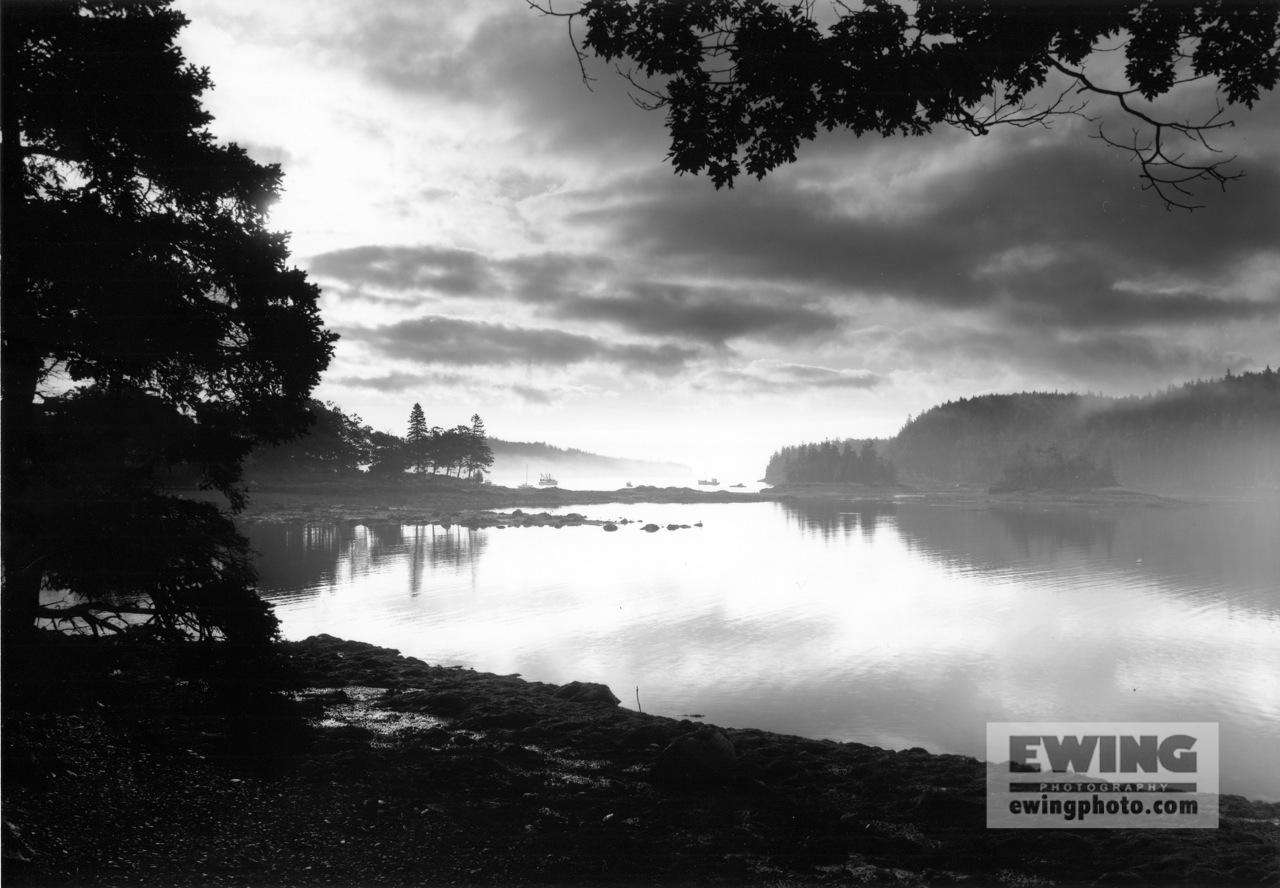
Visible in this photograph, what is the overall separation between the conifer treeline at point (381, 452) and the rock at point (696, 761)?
83.0m

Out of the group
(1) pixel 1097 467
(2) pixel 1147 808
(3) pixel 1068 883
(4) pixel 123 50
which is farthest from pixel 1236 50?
(1) pixel 1097 467

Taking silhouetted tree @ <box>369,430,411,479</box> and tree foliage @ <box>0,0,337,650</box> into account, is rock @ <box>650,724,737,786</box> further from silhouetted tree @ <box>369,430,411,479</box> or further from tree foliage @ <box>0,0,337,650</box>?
silhouetted tree @ <box>369,430,411,479</box>

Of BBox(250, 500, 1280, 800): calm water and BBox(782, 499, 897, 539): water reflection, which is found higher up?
BBox(250, 500, 1280, 800): calm water

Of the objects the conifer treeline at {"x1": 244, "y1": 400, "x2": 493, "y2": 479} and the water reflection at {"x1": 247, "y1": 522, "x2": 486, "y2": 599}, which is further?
the conifer treeline at {"x1": 244, "y1": 400, "x2": 493, "y2": 479}

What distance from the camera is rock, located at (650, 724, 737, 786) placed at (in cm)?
927

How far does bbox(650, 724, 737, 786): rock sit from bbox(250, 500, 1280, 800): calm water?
565cm

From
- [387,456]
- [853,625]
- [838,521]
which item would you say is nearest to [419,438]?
[387,456]

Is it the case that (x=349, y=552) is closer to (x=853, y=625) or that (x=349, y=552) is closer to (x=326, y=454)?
(x=853, y=625)

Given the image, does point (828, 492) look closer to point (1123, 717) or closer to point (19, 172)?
point (1123, 717)

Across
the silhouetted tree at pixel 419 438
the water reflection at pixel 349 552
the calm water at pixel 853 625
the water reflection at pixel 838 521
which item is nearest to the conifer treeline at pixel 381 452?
the silhouetted tree at pixel 419 438

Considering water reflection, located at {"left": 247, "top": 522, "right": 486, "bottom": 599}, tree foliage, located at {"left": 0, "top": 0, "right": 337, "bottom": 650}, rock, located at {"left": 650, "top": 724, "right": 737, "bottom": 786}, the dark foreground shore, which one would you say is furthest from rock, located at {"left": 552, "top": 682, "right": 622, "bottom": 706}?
water reflection, located at {"left": 247, "top": 522, "right": 486, "bottom": 599}

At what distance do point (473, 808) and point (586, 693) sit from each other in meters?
6.62

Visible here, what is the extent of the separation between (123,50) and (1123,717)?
21.8 meters

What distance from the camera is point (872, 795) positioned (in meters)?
9.16
